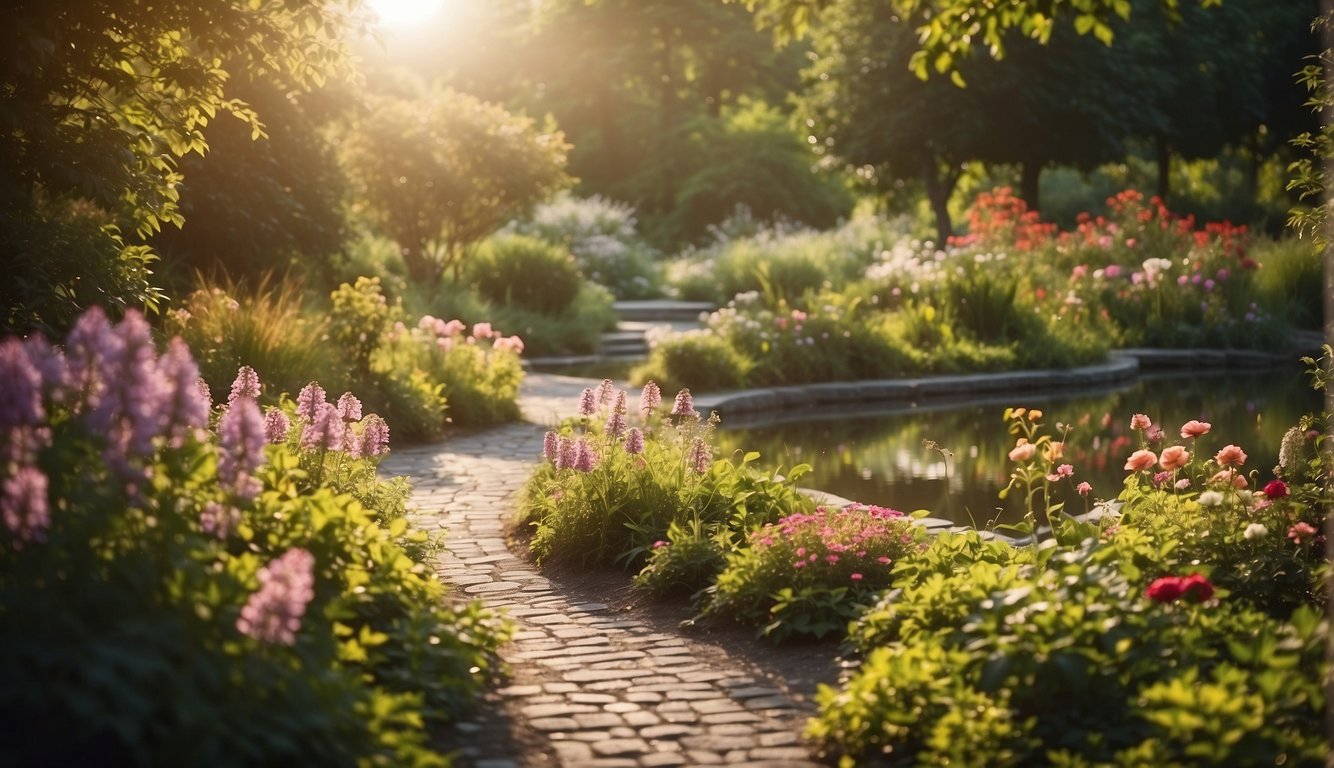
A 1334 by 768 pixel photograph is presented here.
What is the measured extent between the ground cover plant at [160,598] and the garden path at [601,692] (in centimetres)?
28

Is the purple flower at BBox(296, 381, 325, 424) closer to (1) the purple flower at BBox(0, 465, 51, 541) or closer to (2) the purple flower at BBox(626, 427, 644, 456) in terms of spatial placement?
(2) the purple flower at BBox(626, 427, 644, 456)

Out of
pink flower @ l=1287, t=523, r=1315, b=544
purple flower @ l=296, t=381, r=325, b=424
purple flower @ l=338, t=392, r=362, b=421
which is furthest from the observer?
purple flower @ l=338, t=392, r=362, b=421

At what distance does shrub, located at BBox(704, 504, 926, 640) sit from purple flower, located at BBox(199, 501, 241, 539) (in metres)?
2.24

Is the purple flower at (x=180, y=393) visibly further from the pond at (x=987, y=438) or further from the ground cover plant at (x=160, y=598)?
the pond at (x=987, y=438)

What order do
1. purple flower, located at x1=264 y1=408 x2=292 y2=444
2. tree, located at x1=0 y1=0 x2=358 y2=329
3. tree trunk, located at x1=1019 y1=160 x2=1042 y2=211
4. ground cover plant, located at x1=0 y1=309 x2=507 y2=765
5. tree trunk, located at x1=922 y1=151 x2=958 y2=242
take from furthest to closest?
tree trunk, located at x1=1019 y1=160 x2=1042 y2=211 < tree trunk, located at x1=922 y1=151 x2=958 y2=242 < tree, located at x1=0 y1=0 x2=358 y2=329 < purple flower, located at x1=264 y1=408 x2=292 y2=444 < ground cover plant, located at x1=0 y1=309 x2=507 y2=765

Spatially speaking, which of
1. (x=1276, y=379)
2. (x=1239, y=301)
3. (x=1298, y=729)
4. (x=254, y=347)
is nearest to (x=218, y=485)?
(x=1298, y=729)

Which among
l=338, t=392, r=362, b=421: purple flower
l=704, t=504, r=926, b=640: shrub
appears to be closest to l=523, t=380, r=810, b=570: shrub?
l=704, t=504, r=926, b=640: shrub

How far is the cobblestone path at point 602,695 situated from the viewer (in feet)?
13.8

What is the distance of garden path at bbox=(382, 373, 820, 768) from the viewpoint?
4.21 m

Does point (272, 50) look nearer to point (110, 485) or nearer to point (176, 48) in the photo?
point (176, 48)

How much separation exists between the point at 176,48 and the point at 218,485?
347 cm

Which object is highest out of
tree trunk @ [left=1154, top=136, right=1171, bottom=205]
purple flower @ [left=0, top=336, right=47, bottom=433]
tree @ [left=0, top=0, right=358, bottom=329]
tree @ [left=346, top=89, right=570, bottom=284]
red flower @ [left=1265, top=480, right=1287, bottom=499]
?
tree trunk @ [left=1154, top=136, right=1171, bottom=205]

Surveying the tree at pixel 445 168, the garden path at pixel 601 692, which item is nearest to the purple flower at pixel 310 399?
the garden path at pixel 601 692

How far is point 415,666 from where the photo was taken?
435cm
